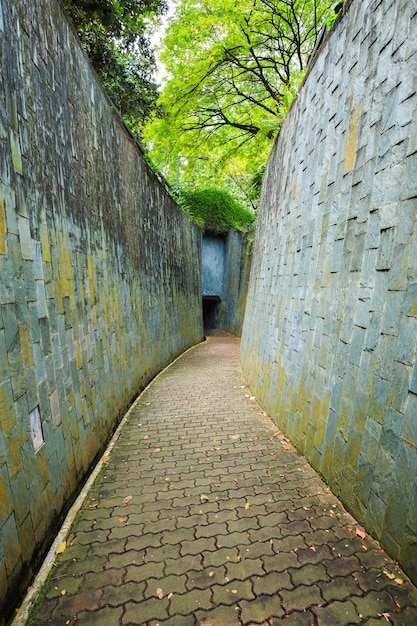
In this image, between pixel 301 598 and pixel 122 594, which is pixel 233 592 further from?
pixel 122 594

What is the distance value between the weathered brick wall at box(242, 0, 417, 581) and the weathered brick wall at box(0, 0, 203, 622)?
2658 millimetres

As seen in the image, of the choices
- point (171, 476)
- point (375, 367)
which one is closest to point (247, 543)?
point (171, 476)

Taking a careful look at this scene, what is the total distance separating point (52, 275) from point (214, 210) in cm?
1691

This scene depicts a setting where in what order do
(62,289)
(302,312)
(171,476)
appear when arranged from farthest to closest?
(302,312) → (171,476) → (62,289)

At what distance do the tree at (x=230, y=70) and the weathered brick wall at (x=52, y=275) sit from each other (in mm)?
5468

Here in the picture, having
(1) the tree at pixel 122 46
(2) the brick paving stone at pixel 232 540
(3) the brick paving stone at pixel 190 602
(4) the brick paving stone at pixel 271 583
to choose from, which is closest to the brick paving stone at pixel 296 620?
(4) the brick paving stone at pixel 271 583

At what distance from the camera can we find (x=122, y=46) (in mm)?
7043

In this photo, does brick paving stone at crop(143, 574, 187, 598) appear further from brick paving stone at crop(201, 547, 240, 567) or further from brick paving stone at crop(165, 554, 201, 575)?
brick paving stone at crop(201, 547, 240, 567)

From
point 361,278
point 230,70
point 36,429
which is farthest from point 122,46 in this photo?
point 36,429

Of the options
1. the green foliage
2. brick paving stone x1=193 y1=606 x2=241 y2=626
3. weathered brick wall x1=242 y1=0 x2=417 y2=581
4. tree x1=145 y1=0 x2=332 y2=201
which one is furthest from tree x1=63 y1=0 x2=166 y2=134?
the green foliage

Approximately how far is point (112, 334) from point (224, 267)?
15.9 metres

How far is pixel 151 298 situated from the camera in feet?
26.1

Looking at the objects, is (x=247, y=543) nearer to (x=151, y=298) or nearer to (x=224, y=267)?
(x=151, y=298)

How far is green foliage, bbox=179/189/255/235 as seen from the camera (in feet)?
59.5
